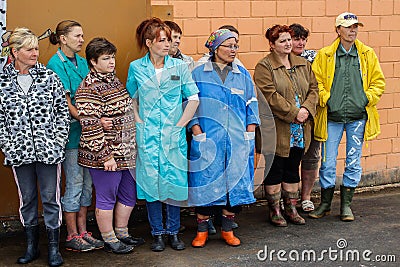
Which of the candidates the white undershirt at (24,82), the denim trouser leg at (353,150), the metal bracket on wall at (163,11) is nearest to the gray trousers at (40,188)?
the white undershirt at (24,82)

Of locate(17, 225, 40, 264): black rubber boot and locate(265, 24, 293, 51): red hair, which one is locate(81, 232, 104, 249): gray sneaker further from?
locate(265, 24, 293, 51): red hair

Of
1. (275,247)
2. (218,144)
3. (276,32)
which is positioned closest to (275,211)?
(275,247)

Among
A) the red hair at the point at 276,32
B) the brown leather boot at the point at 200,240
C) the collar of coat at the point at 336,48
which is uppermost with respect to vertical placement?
the red hair at the point at 276,32

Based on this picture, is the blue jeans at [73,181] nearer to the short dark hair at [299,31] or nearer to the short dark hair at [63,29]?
the short dark hair at [63,29]

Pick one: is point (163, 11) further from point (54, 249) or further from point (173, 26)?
point (54, 249)

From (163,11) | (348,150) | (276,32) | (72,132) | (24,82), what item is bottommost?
(348,150)

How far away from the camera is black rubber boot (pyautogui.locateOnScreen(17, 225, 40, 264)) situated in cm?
562

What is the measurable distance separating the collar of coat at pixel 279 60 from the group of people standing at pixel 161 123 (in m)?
0.01

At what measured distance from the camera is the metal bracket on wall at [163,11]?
6.67 meters

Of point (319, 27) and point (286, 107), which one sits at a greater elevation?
point (319, 27)

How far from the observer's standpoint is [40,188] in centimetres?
557

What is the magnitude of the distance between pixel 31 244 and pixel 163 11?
8.25 feet

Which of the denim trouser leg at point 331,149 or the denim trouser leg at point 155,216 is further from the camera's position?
the denim trouser leg at point 331,149

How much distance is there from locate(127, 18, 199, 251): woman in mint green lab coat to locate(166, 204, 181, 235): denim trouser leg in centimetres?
10
